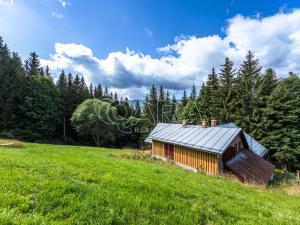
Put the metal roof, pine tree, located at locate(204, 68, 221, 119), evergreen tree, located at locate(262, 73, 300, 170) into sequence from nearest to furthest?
the metal roof
evergreen tree, located at locate(262, 73, 300, 170)
pine tree, located at locate(204, 68, 221, 119)

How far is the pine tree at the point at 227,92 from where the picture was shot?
1224 inches

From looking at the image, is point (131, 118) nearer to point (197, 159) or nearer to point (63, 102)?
point (63, 102)

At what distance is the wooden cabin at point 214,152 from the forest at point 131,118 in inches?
461

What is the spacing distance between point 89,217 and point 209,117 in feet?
111

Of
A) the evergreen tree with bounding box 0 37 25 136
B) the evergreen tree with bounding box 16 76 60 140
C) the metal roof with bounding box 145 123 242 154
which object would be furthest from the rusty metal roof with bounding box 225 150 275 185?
the evergreen tree with bounding box 0 37 25 136

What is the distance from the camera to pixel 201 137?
15.4 m

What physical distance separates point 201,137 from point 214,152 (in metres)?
2.65

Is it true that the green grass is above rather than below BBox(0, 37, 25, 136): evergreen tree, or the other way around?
below

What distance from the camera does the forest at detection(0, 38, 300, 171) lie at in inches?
985

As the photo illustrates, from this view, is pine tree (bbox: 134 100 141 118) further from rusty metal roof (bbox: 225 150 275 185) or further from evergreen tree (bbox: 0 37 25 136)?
rusty metal roof (bbox: 225 150 275 185)

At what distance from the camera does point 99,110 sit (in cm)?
3416

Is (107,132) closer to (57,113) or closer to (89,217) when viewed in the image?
(57,113)

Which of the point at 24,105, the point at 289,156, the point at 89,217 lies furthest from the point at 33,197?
the point at 24,105

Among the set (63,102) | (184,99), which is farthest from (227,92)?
(63,102)
